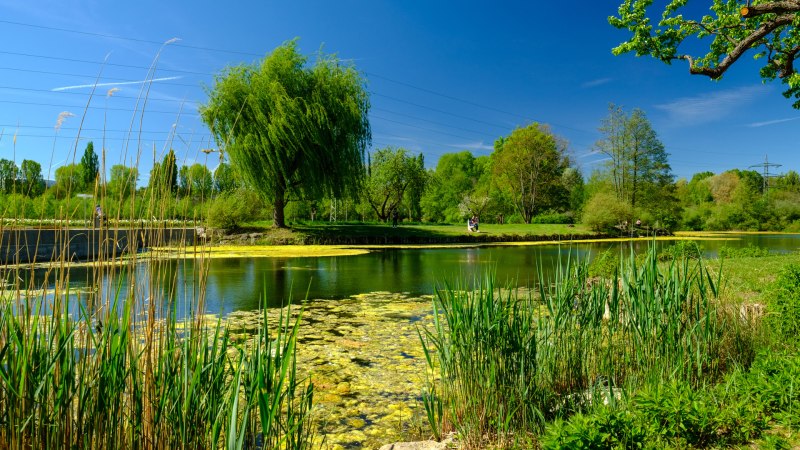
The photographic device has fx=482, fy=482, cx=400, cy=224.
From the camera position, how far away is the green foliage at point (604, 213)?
104 feet

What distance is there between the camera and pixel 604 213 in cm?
3150

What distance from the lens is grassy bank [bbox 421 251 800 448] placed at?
245 centimetres

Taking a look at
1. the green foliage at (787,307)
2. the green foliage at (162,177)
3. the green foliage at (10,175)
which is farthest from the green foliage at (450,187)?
the green foliage at (162,177)

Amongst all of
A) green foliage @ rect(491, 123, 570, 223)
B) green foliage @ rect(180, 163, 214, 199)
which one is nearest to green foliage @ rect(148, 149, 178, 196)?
green foliage @ rect(180, 163, 214, 199)

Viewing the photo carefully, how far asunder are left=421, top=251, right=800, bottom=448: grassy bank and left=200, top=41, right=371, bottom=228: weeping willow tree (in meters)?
18.4

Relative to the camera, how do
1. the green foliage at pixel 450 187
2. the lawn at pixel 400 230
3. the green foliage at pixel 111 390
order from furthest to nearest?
the green foliage at pixel 450 187, the lawn at pixel 400 230, the green foliage at pixel 111 390

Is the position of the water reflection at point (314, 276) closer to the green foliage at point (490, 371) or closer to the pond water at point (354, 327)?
the pond water at point (354, 327)

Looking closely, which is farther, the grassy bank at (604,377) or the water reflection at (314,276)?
the water reflection at (314,276)

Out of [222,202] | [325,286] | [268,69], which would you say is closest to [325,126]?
[268,69]

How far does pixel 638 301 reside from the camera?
3.37 m

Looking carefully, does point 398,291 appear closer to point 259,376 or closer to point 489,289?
point 489,289

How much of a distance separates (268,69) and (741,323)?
21.1 meters

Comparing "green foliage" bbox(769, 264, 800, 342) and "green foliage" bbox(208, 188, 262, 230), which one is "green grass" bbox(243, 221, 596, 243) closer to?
"green foliage" bbox(208, 188, 262, 230)

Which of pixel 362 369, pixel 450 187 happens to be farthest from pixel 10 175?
pixel 450 187
